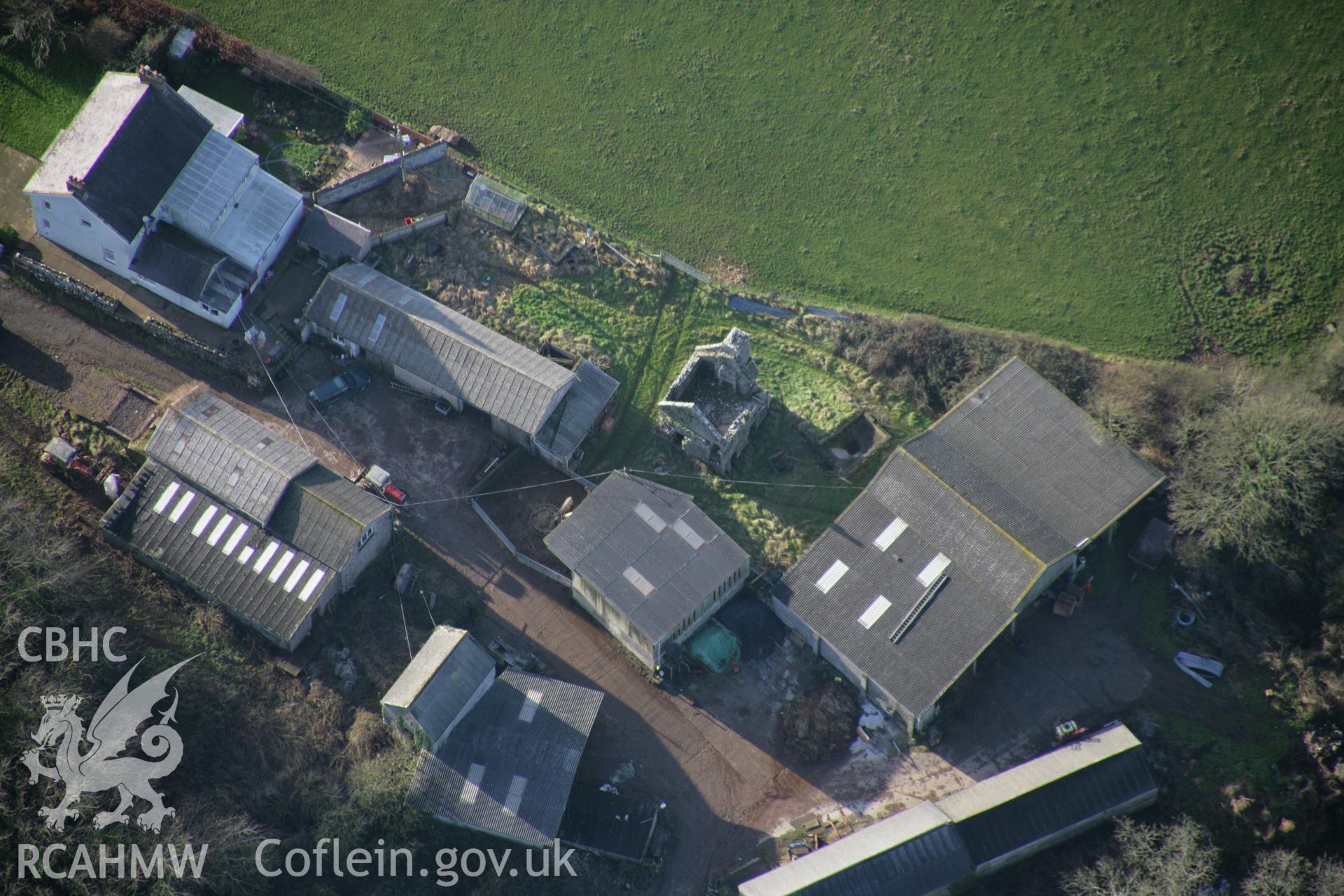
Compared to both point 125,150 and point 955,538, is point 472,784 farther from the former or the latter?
point 125,150

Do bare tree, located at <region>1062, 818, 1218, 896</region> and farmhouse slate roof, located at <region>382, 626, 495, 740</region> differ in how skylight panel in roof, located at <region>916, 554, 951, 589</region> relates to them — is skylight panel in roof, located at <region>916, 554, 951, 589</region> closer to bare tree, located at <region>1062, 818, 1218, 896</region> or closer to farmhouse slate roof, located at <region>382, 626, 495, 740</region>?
bare tree, located at <region>1062, 818, 1218, 896</region>

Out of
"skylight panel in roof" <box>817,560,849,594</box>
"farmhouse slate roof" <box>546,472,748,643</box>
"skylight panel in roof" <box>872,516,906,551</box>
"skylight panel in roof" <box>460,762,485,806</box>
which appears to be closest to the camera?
"skylight panel in roof" <box>460,762,485,806</box>

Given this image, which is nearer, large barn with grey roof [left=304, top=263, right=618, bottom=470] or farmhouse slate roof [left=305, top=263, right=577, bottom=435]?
farmhouse slate roof [left=305, top=263, right=577, bottom=435]

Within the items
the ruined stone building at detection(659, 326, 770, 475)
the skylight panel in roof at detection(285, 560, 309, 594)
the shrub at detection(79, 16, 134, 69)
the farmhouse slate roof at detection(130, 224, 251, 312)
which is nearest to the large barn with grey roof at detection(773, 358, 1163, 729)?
the ruined stone building at detection(659, 326, 770, 475)

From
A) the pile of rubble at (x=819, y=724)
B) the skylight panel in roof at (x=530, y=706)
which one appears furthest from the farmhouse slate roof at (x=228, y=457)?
the pile of rubble at (x=819, y=724)

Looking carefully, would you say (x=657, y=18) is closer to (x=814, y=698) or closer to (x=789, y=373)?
(x=789, y=373)

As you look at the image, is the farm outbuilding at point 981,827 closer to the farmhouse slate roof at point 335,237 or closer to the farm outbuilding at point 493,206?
the farm outbuilding at point 493,206
